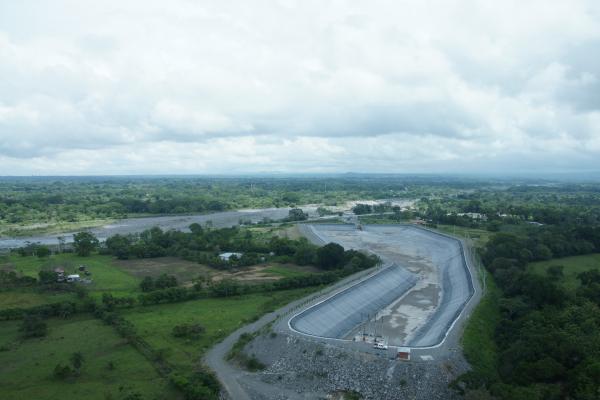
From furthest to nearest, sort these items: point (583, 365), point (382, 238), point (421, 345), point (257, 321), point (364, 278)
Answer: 1. point (382, 238)
2. point (364, 278)
3. point (257, 321)
4. point (421, 345)
5. point (583, 365)

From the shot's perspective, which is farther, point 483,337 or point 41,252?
point 41,252

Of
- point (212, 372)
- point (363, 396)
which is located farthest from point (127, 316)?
point (363, 396)

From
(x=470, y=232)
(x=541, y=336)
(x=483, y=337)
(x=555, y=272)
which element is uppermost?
(x=541, y=336)

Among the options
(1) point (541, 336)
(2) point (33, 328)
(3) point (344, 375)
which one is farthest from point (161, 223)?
(1) point (541, 336)

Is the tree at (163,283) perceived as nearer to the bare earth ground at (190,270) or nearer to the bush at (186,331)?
the bare earth ground at (190,270)

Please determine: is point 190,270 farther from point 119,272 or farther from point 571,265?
point 571,265

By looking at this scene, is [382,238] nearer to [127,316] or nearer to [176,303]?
[176,303]
